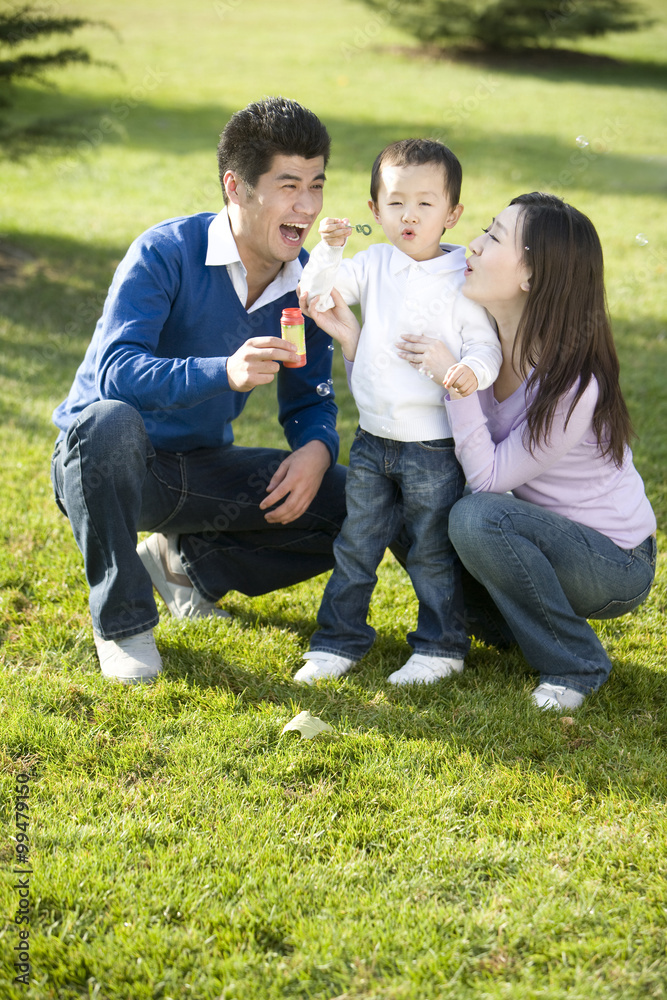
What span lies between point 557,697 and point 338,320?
1.29m

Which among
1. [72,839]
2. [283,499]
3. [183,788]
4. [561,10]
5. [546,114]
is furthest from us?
[561,10]

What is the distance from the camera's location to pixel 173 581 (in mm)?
3262

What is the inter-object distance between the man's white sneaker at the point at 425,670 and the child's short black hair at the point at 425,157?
135 cm

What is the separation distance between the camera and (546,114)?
1455cm

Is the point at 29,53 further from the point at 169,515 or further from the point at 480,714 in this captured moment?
the point at 480,714

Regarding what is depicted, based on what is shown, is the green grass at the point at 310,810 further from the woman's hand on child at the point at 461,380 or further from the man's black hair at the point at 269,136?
the man's black hair at the point at 269,136

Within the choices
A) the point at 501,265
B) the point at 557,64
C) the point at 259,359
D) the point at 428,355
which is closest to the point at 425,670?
the point at 428,355

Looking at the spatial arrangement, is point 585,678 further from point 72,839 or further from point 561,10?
point 561,10

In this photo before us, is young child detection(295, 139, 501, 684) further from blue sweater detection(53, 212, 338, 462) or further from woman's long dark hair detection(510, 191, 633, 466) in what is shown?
blue sweater detection(53, 212, 338, 462)

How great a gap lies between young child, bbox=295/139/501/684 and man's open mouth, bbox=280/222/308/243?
0.79 ft

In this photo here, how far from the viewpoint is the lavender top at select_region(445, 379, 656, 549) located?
8.49ft

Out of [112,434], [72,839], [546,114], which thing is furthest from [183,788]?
[546,114]

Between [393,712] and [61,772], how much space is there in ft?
3.00

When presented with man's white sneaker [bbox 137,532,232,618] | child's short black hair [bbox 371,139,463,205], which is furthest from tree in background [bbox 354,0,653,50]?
man's white sneaker [bbox 137,532,232,618]
